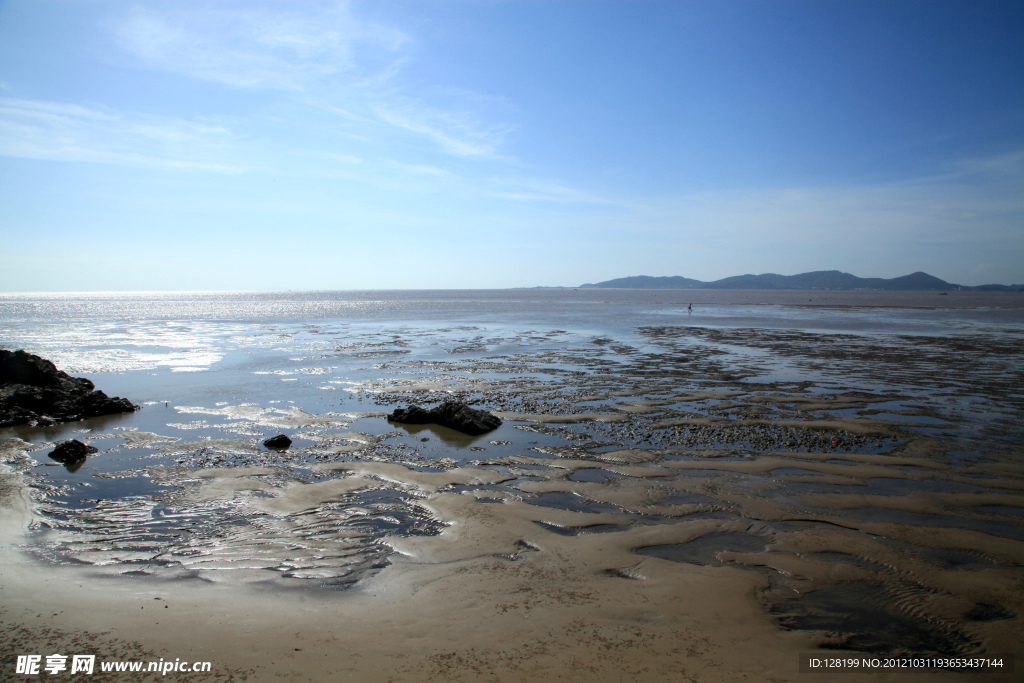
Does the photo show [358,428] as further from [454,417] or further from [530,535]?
[530,535]

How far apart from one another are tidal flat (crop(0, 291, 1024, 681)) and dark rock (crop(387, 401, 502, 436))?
1.45 feet

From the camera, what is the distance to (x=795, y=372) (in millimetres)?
22344

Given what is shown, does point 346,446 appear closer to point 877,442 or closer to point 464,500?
point 464,500

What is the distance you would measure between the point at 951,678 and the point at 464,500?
659 centimetres

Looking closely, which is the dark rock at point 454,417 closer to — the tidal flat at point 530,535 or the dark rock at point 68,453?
the tidal flat at point 530,535

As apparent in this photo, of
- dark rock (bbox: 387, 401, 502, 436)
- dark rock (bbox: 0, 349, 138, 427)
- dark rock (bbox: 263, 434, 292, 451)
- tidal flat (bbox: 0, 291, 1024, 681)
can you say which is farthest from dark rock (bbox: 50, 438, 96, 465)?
dark rock (bbox: 387, 401, 502, 436)

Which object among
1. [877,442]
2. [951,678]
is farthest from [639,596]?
[877,442]

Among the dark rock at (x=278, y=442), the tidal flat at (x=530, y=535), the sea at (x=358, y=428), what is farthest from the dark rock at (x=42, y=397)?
the dark rock at (x=278, y=442)

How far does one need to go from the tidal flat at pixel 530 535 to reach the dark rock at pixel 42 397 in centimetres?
90

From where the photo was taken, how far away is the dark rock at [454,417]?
13500mm

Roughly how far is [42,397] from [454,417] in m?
13.1

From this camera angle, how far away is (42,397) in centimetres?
1564

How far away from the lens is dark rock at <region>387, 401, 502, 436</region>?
13.5 metres

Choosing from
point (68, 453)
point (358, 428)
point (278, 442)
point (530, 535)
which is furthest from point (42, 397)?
point (530, 535)
